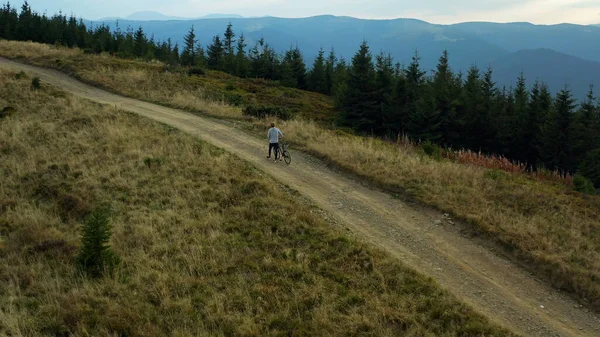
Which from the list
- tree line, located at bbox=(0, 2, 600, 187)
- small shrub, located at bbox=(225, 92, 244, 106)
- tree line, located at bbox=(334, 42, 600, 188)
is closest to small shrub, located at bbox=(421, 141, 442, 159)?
small shrub, located at bbox=(225, 92, 244, 106)

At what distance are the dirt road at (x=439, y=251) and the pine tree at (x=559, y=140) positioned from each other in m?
34.6

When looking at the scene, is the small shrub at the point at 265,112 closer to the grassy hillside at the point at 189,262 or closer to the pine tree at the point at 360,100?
the grassy hillside at the point at 189,262

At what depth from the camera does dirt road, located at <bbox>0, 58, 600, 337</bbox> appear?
8.41 metres

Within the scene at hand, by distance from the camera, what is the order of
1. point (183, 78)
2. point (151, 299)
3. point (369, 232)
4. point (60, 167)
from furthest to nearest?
point (183, 78), point (60, 167), point (369, 232), point (151, 299)

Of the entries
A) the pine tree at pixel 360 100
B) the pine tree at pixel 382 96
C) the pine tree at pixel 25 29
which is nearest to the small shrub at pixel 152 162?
the pine tree at pixel 360 100

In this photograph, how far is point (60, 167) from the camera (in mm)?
15414

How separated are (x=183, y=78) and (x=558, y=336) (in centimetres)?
3442

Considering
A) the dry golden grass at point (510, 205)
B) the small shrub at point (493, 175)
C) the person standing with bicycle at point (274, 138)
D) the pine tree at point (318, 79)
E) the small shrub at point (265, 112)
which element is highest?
the pine tree at point (318, 79)

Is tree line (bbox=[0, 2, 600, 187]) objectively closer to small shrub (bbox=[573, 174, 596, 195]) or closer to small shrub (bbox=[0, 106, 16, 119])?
small shrub (bbox=[573, 174, 596, 195])

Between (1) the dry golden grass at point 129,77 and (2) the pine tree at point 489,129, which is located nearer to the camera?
(1) the dry golden grass at point 129,77

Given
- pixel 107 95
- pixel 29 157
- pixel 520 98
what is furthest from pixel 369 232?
pixel 520 98

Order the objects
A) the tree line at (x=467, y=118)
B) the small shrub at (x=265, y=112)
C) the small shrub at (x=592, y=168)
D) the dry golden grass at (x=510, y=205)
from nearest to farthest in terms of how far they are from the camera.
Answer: the dry golden grass at (x=510, y=205) < the small shrub at (x=265, y=112) < the small shrub at (x=592, y=168) < the tree line at (x=467, y=118)

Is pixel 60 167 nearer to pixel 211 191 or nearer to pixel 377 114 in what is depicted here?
pixel 211 191

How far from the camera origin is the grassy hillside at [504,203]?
9.97m
